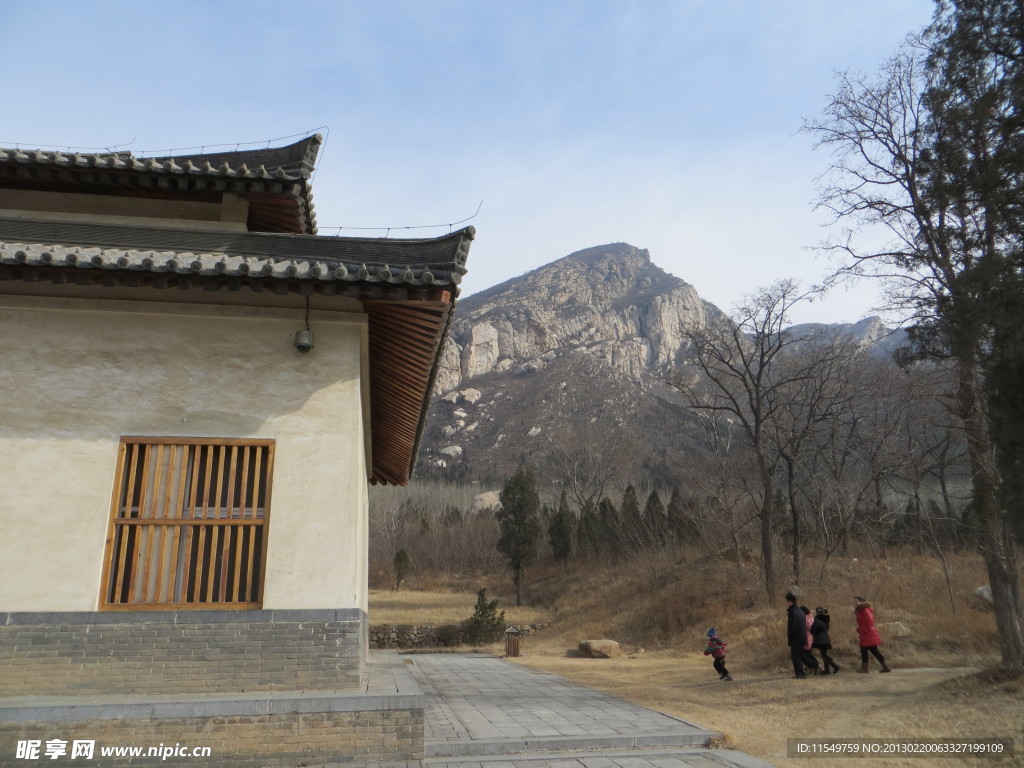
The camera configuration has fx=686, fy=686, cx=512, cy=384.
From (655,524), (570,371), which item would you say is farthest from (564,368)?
(655,524)

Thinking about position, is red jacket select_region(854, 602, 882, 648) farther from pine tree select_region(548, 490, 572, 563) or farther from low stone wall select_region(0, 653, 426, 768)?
pine tree select_region(548, 490, 572, 563)

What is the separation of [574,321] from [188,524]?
12614cm

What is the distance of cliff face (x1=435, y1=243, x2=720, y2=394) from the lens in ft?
385

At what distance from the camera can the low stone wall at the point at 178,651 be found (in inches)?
229

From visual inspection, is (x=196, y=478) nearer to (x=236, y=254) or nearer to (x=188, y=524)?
(x=188, y=524)

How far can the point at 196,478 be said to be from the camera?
6426mm

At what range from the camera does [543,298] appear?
137875 millimetres

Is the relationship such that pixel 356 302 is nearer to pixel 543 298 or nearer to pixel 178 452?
pixel 178 452

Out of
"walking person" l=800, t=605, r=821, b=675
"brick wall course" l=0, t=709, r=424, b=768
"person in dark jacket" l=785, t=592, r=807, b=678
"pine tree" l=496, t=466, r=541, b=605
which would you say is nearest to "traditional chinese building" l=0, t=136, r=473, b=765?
"brick wall course" l=0, t=709, r=424, b=768

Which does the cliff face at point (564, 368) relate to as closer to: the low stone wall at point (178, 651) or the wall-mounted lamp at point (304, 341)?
the wall-mounted lamp at point (304, 341)

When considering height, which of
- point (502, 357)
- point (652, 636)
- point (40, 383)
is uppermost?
point (502, 357)

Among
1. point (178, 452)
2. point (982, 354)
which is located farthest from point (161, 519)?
point (982, 354)

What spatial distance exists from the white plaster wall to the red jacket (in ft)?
35.0

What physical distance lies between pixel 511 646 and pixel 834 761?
49.5ft
